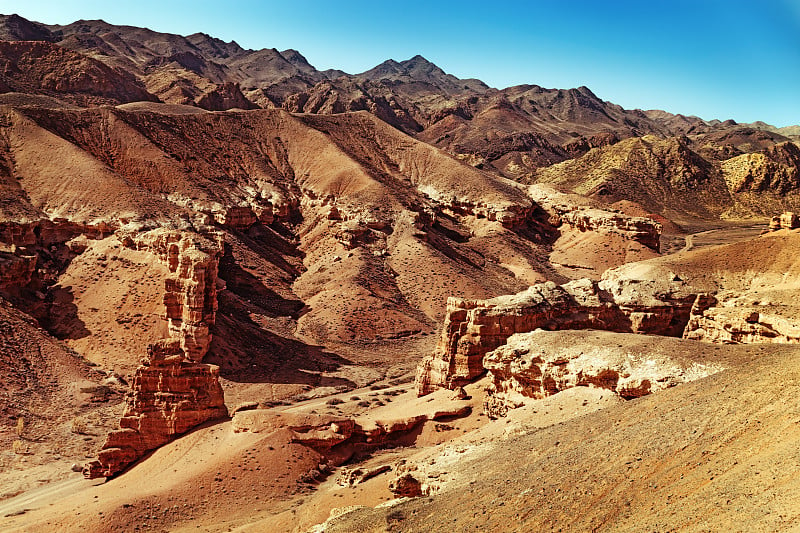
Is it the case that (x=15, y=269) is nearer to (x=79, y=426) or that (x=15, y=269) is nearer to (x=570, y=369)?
(x=79, y=426)

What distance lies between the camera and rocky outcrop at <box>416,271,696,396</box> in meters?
33.2

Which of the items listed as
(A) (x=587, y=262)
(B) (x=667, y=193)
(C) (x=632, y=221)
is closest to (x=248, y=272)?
(A) (x=587, y=262)

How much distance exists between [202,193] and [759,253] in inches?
2167

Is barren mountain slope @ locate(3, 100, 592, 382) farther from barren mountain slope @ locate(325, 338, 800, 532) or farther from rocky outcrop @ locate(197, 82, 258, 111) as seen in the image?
rocky outcrop @ locate(197, 82, 258, 111)

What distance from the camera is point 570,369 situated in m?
26.0

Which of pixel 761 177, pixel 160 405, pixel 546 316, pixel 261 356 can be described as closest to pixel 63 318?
pixel 261 356

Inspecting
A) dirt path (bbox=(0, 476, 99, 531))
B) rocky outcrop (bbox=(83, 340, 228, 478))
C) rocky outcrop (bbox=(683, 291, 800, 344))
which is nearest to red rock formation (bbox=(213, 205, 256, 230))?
dirt path (bbox=(0, 476, 99, 531))

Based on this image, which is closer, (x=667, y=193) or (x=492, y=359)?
(x=492, y=359)

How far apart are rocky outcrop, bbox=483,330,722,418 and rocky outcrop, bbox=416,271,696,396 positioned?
3223 mm

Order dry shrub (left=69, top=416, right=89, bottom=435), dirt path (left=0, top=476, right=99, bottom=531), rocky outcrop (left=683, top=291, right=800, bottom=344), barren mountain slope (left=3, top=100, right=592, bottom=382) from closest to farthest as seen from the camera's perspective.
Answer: dirt path (left=0, top=476, right=99, bottom=531) < rocky outcrop (left=683, top=291, right=800, bottom=344) < dry shrub (left=69, top=416, right=89, bottom=435) < barren mountain slope (left=3, top=100, right=592, bottom=382)

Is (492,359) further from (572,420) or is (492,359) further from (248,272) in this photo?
(248,272)

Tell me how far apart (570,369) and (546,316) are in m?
8.20

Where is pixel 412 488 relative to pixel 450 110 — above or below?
below

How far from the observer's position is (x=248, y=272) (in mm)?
67250
